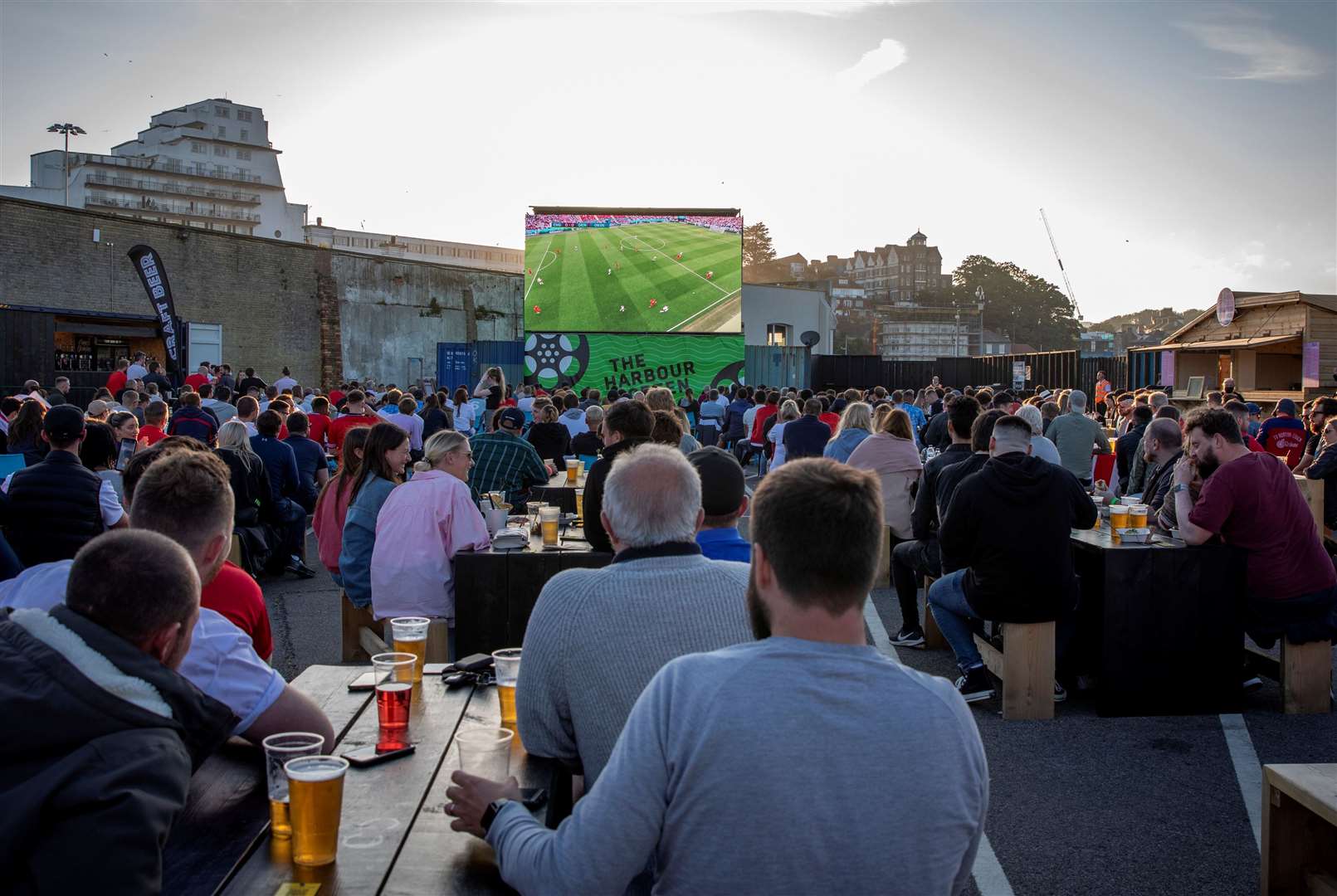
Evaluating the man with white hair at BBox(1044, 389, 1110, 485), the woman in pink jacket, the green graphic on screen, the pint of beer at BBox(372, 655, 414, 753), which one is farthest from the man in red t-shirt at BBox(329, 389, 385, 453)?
the green graphic on screen

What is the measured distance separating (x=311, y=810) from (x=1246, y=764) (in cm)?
460

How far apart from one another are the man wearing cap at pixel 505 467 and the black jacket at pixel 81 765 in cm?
618

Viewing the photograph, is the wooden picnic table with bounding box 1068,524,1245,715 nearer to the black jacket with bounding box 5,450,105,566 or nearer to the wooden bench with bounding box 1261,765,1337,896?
the wooden bench with bounding box 1261,765,1337,896

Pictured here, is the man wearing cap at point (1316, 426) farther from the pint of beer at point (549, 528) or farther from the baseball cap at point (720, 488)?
the baseball cap at point (720, 488)

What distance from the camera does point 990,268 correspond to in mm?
105750

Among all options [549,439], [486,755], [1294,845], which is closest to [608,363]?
[549,439]

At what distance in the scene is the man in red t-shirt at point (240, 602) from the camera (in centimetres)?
350

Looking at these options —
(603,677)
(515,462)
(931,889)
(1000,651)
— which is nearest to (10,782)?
(603,677)

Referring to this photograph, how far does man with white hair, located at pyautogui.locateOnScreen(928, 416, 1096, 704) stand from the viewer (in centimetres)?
563

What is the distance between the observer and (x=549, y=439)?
35.6 ft

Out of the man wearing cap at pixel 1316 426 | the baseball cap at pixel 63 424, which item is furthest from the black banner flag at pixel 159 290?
the man wearing cap at pixel 1316 426

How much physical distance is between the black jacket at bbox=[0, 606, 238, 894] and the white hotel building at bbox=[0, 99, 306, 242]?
278 feet

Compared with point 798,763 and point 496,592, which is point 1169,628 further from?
point 798,763

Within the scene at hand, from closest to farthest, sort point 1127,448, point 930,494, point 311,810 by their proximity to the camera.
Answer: point 311,810
point 930,494
point 1127,448
